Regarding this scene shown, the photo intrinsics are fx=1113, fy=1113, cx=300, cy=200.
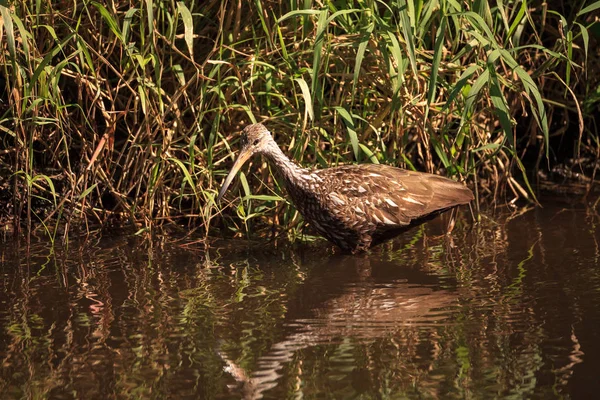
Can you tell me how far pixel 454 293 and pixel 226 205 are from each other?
1.63m

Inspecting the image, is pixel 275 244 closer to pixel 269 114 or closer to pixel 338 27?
pixel 269 114

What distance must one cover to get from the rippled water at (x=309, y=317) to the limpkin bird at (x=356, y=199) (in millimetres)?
155

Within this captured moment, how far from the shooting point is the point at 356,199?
5.94m

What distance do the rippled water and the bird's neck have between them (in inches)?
16.5

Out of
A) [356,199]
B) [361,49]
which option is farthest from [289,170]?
[361,49]

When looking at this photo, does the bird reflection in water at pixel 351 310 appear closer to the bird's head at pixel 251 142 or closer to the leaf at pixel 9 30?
the bird's head at pixel 251 142

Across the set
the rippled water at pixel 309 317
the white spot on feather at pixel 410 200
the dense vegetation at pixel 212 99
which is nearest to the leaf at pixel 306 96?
the dense vegetation at pixel 212 99

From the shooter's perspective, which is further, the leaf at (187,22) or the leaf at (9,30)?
the leaf at (187,22)

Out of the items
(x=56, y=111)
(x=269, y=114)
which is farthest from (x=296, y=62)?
(x=56, y=111)

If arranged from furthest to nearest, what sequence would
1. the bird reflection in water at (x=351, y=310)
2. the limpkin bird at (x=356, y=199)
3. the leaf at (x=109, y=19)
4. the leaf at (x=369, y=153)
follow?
the leaf at (x=369, y=153) < the limpkin bird at (x=356, y=199) < the leaf at (x=109, y=19) < the bird reflection in water at (x=351, y=310)

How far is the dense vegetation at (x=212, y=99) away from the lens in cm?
590

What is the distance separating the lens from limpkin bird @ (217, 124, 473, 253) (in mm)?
5891

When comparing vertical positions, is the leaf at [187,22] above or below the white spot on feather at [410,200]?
above

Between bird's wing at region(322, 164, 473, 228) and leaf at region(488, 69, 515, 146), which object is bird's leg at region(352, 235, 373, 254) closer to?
bird's wing at region(322, 164, 473, 228)
